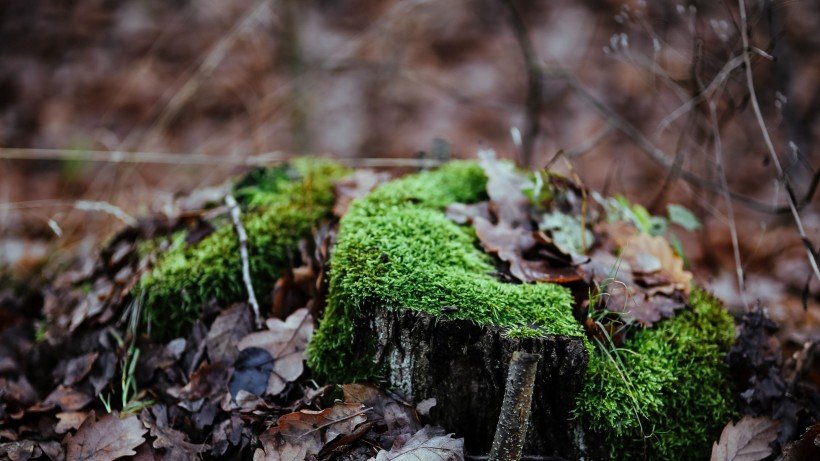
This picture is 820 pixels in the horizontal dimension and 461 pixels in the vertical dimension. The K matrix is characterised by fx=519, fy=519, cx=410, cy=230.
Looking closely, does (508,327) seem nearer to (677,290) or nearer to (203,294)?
(677,290)

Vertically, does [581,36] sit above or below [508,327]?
above


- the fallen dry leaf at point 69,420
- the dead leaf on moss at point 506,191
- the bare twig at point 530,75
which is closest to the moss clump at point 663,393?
the dead leaf on moss at point 506,191

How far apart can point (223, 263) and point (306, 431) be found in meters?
0.99

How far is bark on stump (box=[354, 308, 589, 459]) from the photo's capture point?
5.48ft

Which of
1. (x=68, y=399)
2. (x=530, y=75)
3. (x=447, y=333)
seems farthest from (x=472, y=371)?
(x=530, y=75)

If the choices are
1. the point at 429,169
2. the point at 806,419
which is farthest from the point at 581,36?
the point at 806,419

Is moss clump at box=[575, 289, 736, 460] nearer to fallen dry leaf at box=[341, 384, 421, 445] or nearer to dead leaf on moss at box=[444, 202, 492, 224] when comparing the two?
fallen dry leaf at box=[341, 384, 421, 445]

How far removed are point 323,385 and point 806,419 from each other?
1799 mm

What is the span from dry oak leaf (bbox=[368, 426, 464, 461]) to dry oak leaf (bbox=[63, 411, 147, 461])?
0.89 m

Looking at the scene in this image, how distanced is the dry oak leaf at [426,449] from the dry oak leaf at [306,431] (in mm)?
165

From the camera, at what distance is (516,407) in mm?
1472

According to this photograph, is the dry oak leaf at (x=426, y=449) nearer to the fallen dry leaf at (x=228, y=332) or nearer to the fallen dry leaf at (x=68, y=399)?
the fallen dry leaf at (x=228, y=332)

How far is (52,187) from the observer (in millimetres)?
5516

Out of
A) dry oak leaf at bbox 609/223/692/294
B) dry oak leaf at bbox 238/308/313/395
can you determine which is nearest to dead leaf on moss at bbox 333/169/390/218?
dry oak leaf at bbox 238/308/313/395
